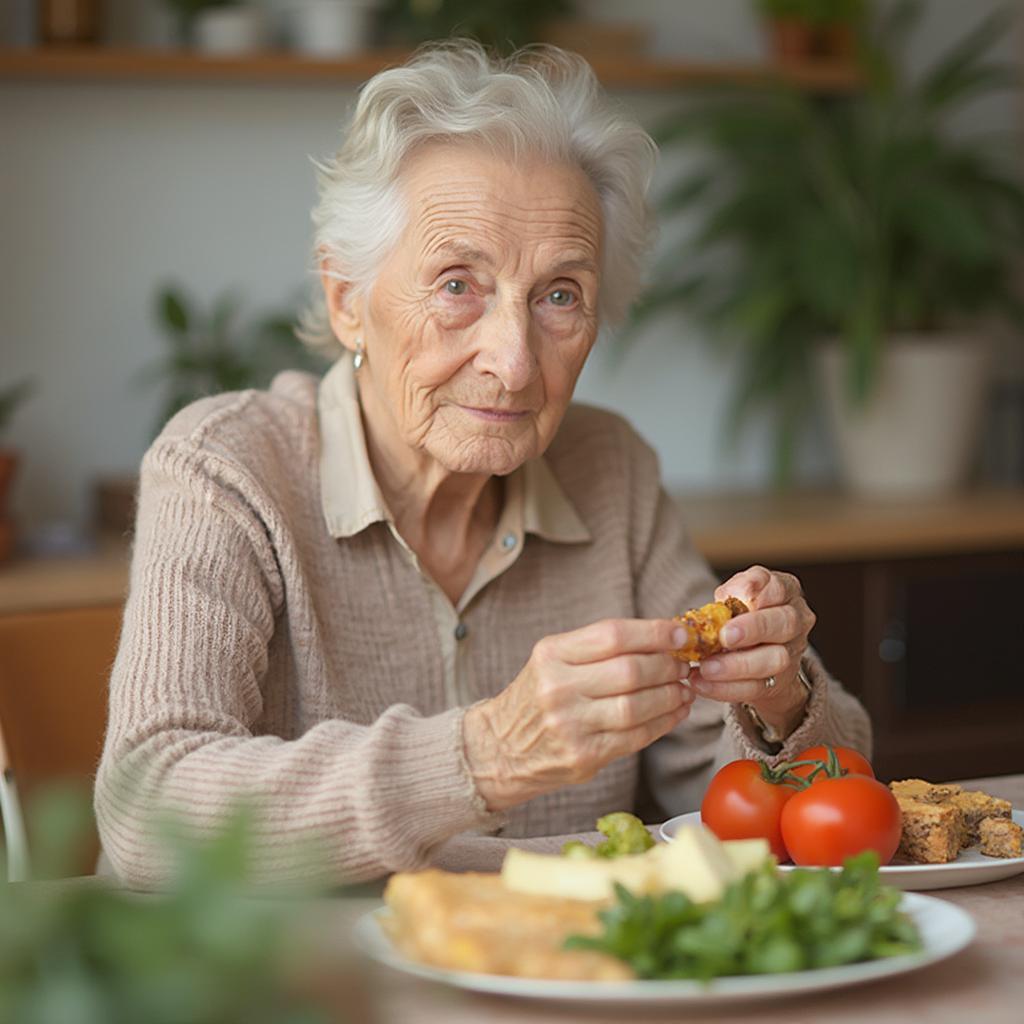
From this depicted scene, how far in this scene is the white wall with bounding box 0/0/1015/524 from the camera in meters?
3.18

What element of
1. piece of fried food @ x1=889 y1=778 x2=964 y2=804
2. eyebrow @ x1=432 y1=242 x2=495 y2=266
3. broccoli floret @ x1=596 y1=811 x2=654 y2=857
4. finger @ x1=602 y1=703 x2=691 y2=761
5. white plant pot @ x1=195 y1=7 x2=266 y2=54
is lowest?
piece of fried food @ x1=889 y1=778 x2=964 y2=804

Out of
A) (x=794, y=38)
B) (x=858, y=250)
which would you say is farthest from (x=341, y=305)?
(x=794, y=38)

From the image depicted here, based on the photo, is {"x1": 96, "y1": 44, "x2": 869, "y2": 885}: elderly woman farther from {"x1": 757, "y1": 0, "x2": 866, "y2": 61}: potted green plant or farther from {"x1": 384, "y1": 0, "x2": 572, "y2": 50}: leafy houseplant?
{"x1": 757, "y1": 0, "x2": 866, "y2": 61}: potted green plant

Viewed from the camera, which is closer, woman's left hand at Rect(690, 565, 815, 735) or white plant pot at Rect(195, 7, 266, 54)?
woman's left hand at Rect(690, 565, 815, 735)

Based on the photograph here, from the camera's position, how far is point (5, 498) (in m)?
2.89

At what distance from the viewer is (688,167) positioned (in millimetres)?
3711

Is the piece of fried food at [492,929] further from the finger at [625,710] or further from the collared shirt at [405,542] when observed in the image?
the collared shirt at [405,542]

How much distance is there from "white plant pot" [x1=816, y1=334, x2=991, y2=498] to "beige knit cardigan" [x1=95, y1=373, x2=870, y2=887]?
5.23ft

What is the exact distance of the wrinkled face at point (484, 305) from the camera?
1.62 metres

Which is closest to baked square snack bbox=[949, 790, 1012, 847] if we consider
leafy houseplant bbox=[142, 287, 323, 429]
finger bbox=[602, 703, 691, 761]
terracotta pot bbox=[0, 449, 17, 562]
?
finger bbox=[602, 703, 691, 761]

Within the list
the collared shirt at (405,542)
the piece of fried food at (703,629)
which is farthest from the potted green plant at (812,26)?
the piece of fried food at (703,629)

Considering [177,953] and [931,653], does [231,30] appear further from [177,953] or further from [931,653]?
[177,953]

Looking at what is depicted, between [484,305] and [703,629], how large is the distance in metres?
0.45

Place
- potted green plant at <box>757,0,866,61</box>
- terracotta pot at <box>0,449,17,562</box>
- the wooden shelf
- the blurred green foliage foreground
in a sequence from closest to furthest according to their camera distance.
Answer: the blurred green foliage foreground, terracotta pot at <box>0,449,17,562</box>, the wooden shelf, potted green plant at <box>757,0,866,61</box>
